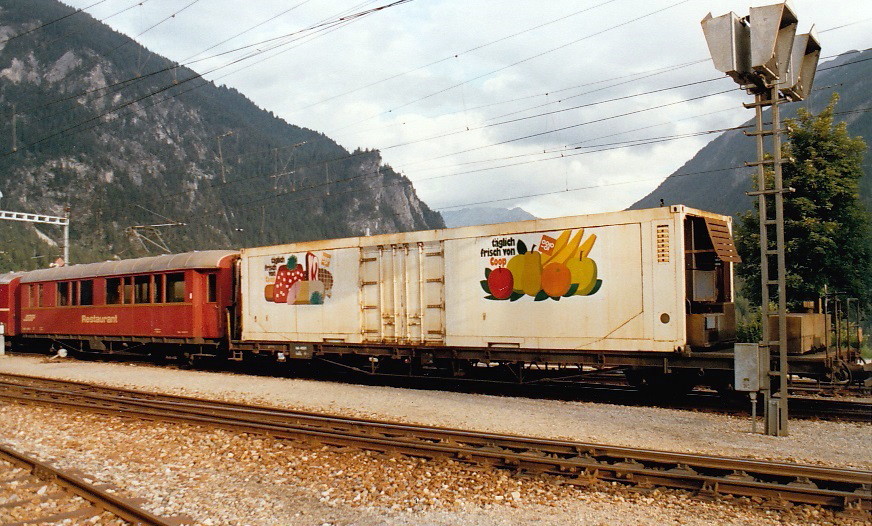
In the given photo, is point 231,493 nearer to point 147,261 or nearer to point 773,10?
point 773,10

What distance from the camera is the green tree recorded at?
65.8ft

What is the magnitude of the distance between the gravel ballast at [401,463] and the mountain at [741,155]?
89368 mm

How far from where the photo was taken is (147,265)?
1986cm

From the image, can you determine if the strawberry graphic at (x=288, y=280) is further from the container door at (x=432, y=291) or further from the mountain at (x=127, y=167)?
the mountain at (x=127, y=167)

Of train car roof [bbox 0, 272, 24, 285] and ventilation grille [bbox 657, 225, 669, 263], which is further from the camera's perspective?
train car roof [bbox 0, 272, 24, 285]

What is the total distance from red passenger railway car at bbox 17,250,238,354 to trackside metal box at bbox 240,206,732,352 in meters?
2.28

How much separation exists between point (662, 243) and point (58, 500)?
927cm

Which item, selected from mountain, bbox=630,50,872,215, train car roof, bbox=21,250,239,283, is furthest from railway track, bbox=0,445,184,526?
mountain, bbox=630,50,872,215

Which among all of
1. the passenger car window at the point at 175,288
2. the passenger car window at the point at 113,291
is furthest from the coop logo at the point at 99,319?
the passenger car window at the point at 175,288

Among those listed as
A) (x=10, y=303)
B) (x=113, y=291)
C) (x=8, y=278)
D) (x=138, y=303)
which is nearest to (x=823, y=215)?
(x=138, y=303)

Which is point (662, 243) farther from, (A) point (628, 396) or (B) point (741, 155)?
(B) point (741, 155)

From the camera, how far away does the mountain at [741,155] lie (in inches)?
4483

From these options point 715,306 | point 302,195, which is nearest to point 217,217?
point 302,195

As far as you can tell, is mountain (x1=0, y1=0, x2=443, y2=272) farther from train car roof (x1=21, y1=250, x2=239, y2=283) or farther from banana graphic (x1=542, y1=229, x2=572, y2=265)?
banana graphic (x1=542, y1=229, x2=572, y2=265)
